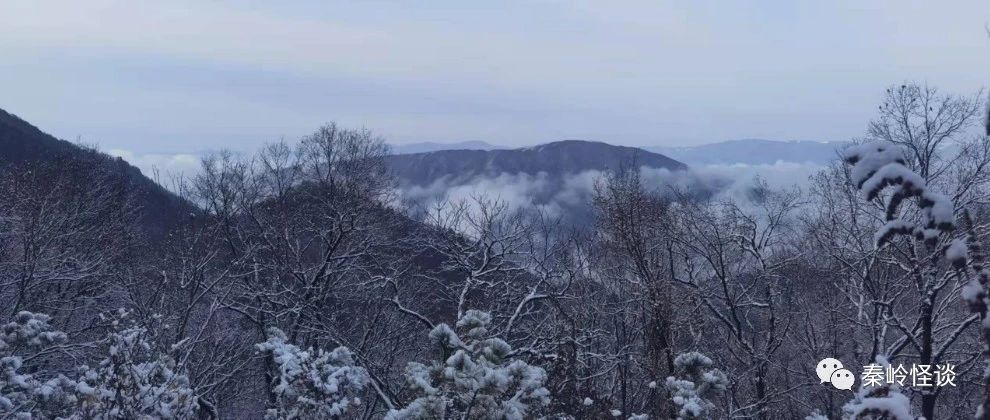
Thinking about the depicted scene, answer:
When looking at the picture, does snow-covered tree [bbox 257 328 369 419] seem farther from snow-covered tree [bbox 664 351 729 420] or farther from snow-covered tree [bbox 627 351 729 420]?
snow-covered tree [bbox 664 351 729 420]

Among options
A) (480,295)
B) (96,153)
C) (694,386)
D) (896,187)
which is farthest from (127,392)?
(96,153)

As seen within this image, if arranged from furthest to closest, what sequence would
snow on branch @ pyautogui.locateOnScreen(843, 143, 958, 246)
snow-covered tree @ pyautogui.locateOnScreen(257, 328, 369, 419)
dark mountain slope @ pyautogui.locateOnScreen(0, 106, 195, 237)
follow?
dark mountain slope @ pyautogui.locateOnScreen(0, 106, 195, 237) → snow-covered tree @ pyautogui.locateOnScreen(257, 328, 369, 419) → snow on branch @ pyautogui.locateOnScreen(843, 143, 958, 246)

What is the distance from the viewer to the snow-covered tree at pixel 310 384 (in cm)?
765

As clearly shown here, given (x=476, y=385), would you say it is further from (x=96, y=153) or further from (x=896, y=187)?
(x=96, y=153)

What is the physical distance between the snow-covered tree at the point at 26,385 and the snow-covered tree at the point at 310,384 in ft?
7.26

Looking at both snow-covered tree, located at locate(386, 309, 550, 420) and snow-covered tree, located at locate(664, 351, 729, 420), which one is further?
snow-covered tree, located at locate(664, 351, 729, 420)

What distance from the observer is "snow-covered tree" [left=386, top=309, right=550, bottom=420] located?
22.7ft

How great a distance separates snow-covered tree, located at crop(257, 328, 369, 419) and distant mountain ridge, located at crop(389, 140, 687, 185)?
→ 10491 centimetres

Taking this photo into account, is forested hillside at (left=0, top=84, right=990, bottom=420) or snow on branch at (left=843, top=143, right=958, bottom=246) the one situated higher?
snow on branch at (left=843, top=143, right=958, bottom=246)

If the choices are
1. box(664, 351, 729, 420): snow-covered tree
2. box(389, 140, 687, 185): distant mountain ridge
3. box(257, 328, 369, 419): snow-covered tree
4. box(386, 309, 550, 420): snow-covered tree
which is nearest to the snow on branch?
box(386, 309, 550, 420): snow-covered tree

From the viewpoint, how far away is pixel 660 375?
417 inches

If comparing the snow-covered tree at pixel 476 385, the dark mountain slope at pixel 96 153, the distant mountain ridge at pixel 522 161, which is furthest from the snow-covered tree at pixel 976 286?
the distant mountain ridge at pixel 522 161

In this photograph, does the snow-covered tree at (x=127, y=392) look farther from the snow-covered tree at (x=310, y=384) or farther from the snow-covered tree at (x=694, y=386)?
the snow-covered tree at (x=694, y=386)

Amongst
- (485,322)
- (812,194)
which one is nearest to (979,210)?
(812,194)
